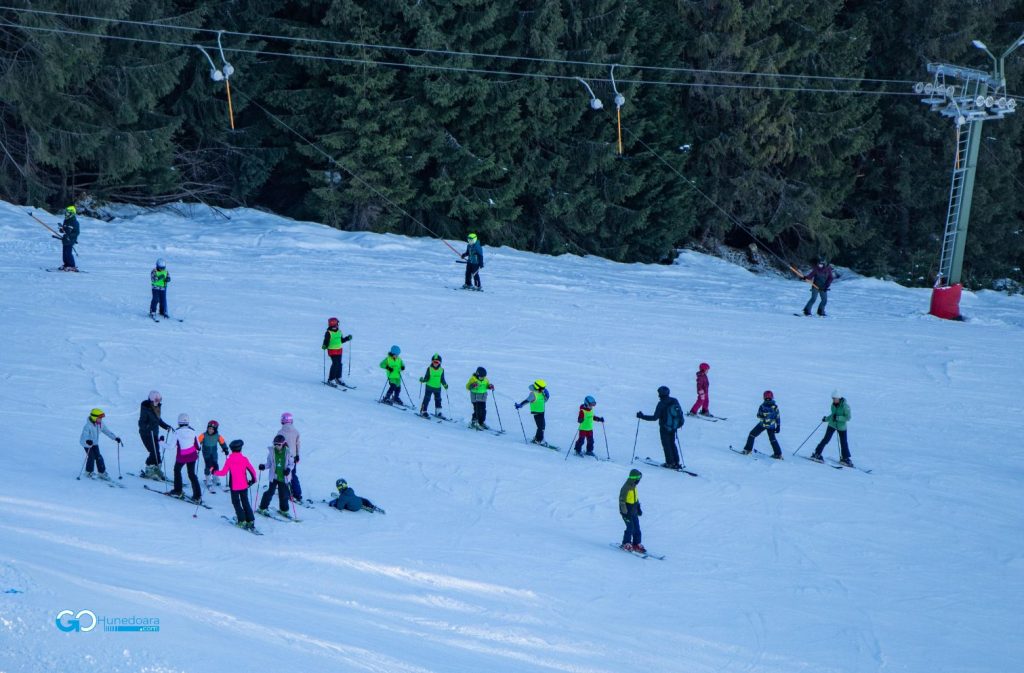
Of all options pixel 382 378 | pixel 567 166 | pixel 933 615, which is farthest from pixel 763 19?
pixel 933 615

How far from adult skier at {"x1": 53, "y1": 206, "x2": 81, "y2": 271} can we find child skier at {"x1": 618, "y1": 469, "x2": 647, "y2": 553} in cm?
1396

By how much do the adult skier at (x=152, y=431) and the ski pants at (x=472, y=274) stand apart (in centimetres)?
1211

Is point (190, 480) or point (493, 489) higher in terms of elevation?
point (190, 480)

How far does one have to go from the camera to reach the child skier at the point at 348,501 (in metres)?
13.1

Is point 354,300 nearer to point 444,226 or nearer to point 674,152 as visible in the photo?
point 444,226

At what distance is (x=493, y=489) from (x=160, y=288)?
28.9ft

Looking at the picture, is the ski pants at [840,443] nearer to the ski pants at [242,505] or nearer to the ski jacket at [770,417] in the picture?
the ski jacket at [770,417]

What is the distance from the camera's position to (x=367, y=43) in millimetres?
30266

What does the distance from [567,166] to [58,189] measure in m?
14.8

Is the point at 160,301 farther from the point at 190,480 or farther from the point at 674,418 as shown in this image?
the point at 674,418

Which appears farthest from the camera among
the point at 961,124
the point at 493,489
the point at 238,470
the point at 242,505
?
the point at 961,124

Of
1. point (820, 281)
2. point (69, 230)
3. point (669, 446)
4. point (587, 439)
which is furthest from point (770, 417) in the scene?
point (69, 230)

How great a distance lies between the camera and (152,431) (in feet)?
43.8

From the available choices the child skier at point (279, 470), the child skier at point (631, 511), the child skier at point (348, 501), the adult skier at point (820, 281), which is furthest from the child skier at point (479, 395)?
the adult skier at point (820, 281)
